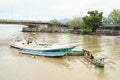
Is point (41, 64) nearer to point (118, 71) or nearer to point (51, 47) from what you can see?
point (51, 47)

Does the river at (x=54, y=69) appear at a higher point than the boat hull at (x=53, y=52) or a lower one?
lower

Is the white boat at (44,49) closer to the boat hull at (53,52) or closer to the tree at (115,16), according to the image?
the boat hull at (53,52)

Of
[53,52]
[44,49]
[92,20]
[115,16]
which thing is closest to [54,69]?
[53,52]

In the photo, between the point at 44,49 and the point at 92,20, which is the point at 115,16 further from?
the point at 44,49

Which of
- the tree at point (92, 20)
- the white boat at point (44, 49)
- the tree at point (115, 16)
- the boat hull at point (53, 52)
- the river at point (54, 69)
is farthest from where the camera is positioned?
the tree at point (115, 16)

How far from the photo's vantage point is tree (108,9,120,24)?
85688 millimetres

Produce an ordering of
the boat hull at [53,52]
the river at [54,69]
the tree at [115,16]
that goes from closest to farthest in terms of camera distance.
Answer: the river at [54,69] < the boat hull at [53,52] < the tree at [115,16]

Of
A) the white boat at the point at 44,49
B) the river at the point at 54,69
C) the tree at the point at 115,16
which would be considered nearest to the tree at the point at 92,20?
the tree at the point at 115,16

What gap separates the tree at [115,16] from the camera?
8569 cm

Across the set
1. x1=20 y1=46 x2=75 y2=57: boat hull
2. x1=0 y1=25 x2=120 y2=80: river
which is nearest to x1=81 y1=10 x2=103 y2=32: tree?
x1=20 y1=46 x2=75 y2=57: boat hull

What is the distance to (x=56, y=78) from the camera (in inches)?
876

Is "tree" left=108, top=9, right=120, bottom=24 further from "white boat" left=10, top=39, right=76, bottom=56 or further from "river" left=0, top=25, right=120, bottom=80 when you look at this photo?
"river" left=0, top=25, right=120, bottom=80

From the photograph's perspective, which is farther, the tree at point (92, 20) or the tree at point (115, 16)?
the tree at point (115, 16)

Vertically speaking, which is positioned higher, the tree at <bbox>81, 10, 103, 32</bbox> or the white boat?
the tree at <bbox>81, 10, 103, 32</bbox>
